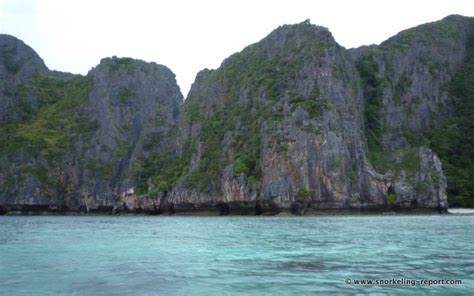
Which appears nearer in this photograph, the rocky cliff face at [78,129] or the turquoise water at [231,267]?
the turquoise water at [231,267]

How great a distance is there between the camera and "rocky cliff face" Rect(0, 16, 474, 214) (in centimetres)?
7894

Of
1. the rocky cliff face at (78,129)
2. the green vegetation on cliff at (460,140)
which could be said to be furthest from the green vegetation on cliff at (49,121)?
the green vegetation on cliff at (460,140)

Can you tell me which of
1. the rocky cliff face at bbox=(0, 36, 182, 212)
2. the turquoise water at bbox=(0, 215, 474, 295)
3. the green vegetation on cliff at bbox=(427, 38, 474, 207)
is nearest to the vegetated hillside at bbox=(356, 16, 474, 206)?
the green vegetation on cliff at bbox=(427, 38, 474, 207)

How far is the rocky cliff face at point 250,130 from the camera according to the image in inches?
3108

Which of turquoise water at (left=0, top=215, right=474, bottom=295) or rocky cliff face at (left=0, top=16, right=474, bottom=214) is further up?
rocky cliff face at (left=0, top=16, right=474, bottom=214)

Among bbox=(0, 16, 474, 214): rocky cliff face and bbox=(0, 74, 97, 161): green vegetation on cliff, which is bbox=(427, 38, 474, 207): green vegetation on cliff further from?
bbox=(0, 74, 97, 161): green vegetation on cliff

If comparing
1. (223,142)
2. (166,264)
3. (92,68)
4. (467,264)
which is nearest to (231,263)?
(166,264)

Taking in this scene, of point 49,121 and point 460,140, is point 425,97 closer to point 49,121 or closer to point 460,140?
point 460,140

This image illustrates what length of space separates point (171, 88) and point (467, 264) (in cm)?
13624

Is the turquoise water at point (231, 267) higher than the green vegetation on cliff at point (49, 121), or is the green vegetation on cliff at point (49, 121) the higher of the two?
the green vegetation on cliff at point (49, 121)

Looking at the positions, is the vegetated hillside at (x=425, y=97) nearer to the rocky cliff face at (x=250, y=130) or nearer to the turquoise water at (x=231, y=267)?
the rocky cliff face at (x=250, y=130)

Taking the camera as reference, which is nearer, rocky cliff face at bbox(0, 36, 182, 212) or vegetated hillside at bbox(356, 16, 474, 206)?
vegetated hillside at bbox(356, 16, 474, 206)

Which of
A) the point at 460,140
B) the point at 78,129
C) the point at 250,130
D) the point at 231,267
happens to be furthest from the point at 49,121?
the point at 231,267

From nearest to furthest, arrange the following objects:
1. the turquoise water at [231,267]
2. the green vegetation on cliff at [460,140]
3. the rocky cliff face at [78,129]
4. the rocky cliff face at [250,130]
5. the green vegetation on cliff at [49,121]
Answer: the turquoise water at [231,267], the rocky cliff face at [250,130], the green vegetation on cliff at [460,140], the rocky cliff face at [78,129], the green vegetation on cliff at [49,121]
